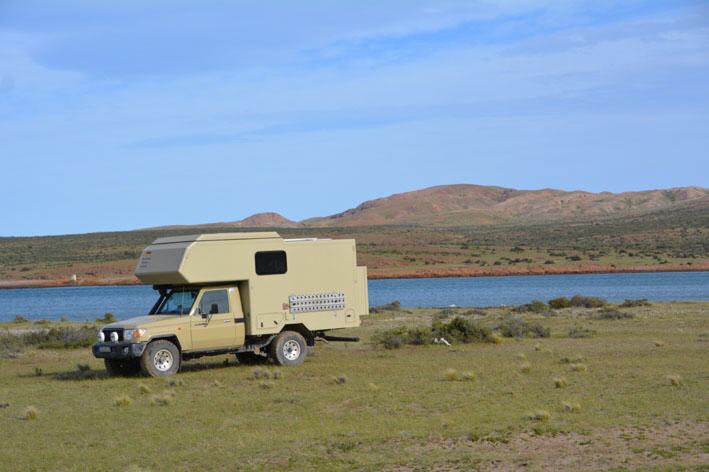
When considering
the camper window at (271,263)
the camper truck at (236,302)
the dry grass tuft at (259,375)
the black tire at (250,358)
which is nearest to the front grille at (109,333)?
→ the camper truck at (236,302)

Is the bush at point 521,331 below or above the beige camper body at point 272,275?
below

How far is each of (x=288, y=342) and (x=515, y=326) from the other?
8810mm

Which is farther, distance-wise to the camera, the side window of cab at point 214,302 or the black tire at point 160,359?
the side window of cab at point 214,302

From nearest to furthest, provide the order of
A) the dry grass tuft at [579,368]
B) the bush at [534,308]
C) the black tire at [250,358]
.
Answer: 1. the dry grass tuft at [579,368]
2. the black tire at [250,358]
3. the bush at [534,308]

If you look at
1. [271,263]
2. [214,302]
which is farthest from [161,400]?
[271,263]

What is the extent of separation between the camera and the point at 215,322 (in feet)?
70.2

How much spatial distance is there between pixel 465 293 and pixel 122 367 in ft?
147

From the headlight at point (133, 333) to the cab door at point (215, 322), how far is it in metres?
1.12

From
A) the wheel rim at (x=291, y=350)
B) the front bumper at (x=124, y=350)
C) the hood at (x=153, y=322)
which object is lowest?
the wheel rim at (x=291, y=350)

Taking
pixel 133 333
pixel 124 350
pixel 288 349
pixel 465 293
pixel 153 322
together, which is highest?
pixel 153 322

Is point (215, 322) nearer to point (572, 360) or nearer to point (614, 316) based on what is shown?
point (572, 360)

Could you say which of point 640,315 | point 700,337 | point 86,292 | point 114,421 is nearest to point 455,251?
point 86,292

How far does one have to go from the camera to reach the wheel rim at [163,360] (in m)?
20.7

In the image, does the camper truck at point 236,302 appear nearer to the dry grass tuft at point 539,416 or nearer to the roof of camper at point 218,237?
the roof of camper at point 218,237
